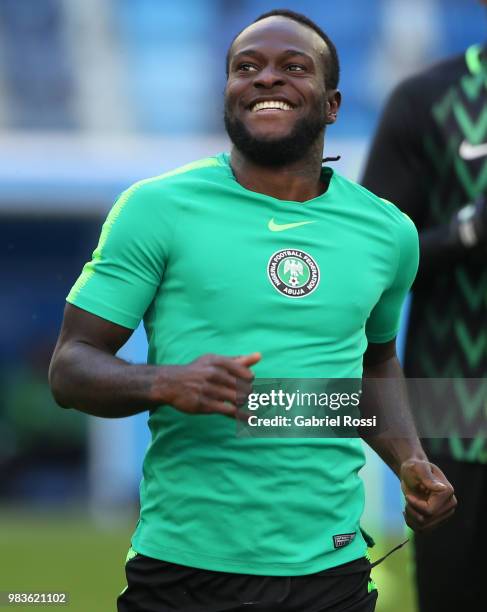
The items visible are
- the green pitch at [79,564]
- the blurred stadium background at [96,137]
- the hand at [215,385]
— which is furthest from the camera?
the blurred stadium background at [96,137]

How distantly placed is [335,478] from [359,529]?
173 millimetres

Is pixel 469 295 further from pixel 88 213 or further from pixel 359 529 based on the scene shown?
pixel 88 213

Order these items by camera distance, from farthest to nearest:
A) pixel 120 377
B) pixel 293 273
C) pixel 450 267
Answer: pixel 450 267 < pixel 293 273 < pixel 120 377

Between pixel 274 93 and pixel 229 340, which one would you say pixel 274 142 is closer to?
pixel 274 93

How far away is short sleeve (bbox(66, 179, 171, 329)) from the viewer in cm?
273

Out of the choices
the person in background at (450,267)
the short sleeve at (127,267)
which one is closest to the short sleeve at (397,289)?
the short sleeve at (127,267)

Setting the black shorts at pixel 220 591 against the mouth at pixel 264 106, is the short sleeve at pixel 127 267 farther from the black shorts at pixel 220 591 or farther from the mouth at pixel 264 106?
the black shorts at pixel 220 591

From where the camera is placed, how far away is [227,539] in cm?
273

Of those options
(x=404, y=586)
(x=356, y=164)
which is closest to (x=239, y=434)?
(x=404, y=586)

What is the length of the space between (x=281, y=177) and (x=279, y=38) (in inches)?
12.0

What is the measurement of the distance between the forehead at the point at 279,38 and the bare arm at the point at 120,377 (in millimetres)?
713

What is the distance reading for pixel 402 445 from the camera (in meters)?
3.10

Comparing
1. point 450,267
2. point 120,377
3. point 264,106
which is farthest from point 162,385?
point 450,267

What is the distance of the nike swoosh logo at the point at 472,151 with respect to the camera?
3971mm
